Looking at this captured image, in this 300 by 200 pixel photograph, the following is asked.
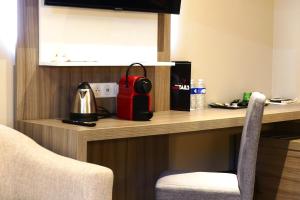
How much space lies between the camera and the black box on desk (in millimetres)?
3111

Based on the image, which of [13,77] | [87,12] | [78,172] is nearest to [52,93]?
[13,77]

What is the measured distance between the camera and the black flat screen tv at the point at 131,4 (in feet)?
8.39

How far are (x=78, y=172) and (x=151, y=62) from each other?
1.12 metres

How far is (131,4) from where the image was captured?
278 cm

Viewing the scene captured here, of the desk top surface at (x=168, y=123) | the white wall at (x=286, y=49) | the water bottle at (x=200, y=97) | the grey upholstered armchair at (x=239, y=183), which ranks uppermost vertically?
the white wall at (x=286, y=49)

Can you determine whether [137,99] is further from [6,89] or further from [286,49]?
[286,49]

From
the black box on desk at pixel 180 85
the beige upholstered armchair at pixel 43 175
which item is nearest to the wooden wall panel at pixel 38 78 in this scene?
the beige upholstered armchair at pixel 43 175

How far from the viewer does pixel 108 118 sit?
265 cm

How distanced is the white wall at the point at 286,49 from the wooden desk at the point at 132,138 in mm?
421

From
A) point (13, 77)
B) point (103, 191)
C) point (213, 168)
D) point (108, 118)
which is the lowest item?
point (213, 168)

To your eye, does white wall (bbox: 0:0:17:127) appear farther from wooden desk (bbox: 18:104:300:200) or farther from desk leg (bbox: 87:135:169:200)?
desk leg (bbox: 87:135:169:200)

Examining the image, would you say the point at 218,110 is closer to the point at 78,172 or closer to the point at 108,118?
the point at 108,118

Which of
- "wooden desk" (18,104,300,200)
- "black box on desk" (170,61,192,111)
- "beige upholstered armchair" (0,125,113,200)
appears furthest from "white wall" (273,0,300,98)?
"beige upholstered armchair" (0,125,113,200)

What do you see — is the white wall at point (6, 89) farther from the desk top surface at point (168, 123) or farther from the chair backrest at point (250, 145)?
the chair backrest at point (250, 145)
